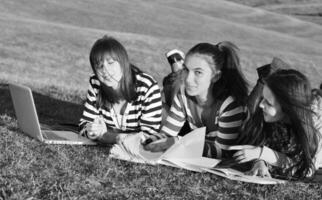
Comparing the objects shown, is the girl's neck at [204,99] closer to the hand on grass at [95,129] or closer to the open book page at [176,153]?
the open book page at [176,153]

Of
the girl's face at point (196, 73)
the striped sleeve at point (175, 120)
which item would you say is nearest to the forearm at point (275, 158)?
the girl's face at point (196, 73)

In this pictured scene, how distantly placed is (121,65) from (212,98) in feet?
2.96

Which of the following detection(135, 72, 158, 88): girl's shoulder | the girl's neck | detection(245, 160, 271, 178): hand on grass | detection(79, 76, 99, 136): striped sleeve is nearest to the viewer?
detection(245, 160, 271, 178): hand on grass

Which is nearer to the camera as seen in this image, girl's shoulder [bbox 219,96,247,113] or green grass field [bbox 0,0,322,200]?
green grass field [bbox 0,0,322,200]

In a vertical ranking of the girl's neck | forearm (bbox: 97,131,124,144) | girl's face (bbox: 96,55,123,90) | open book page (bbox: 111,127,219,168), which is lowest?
forearm (bbox: 97,131,124,144)

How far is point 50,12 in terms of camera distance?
2877 cm

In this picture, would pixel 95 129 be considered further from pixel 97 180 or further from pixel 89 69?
pixel 89 69

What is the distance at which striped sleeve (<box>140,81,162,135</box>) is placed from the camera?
513 centimetres

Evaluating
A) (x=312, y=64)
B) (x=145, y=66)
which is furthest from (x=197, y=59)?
(x=312, y=64)

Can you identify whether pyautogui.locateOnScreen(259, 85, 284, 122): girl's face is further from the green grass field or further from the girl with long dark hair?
the green grass field

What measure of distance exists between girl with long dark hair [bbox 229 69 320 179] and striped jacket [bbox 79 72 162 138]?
3.64 ft

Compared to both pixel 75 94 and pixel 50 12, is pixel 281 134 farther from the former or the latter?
pixel 50 12

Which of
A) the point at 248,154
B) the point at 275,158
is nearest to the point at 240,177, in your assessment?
the point at 248,154

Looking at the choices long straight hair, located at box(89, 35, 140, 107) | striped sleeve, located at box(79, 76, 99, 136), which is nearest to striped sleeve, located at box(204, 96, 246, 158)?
long straight hair, located at box(89, 35, 140, 107)
